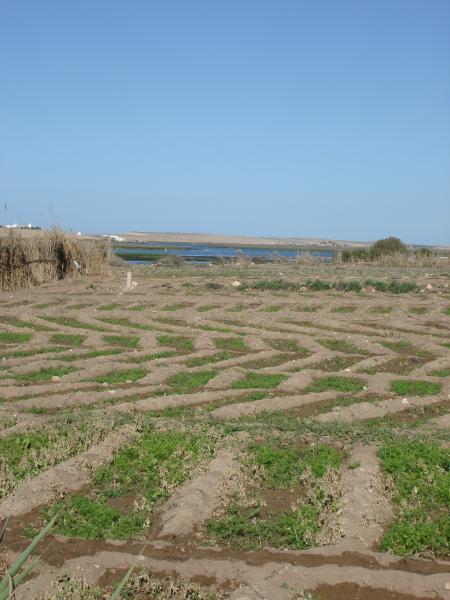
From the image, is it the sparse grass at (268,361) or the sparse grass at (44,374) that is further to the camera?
the sparse grass at (268,361)

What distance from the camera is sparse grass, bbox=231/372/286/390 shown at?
8914 millimetres

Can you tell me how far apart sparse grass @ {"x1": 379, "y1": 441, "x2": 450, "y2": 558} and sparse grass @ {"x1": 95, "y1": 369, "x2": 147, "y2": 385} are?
158 inches

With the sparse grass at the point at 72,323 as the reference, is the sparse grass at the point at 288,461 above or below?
above

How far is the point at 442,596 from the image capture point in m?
3.78

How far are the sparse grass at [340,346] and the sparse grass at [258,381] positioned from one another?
2.36 meters

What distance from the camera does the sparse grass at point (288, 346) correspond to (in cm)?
1127

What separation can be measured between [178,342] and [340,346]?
8.71 ft

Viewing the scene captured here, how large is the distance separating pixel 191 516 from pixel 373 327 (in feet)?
30.9

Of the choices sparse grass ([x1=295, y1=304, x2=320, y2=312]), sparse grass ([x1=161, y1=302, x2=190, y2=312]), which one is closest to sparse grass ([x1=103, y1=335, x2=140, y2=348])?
sparse grass ([x1=161, y1=302, x2=190, y2=312])

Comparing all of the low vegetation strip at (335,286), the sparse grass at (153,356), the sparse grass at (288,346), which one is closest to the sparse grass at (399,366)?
the sparse grass at (288,346)

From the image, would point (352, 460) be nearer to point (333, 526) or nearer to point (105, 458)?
point (333, 526)

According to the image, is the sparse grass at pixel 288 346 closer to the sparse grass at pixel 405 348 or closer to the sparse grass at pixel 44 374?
the sparse grass at pixel 405 348

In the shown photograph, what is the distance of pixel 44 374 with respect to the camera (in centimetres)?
939

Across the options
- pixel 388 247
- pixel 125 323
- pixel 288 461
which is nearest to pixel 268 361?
pixel 125 323
